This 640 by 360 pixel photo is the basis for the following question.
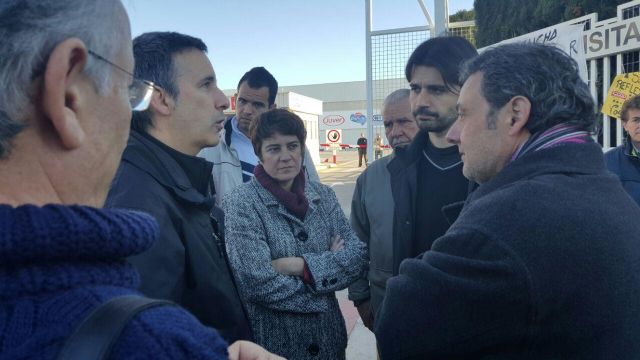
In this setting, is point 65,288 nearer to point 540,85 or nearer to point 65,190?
point 65,190

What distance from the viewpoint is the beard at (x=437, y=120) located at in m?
2.63

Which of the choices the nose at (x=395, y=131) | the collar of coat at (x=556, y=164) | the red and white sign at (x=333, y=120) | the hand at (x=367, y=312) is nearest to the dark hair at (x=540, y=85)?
the collar of coat at (x=556, y=164)

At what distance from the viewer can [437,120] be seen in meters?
2.64

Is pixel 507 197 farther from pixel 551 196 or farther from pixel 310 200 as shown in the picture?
pixel 310 200

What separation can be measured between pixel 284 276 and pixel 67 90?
1.66m

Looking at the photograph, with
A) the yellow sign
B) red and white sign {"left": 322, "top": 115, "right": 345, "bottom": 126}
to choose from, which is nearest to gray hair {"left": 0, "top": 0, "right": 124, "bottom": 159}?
the yellow sign

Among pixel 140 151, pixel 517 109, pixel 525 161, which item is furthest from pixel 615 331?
pixel 140 151

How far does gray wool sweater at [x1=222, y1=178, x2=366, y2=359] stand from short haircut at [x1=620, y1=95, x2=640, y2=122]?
3.02m

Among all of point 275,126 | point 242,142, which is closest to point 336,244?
point 275,126

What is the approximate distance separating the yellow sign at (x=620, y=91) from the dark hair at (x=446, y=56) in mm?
2358

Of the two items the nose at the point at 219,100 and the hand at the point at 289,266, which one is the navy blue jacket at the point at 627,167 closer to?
the hand at the point at 289,266

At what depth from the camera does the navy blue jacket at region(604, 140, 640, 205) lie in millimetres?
3953

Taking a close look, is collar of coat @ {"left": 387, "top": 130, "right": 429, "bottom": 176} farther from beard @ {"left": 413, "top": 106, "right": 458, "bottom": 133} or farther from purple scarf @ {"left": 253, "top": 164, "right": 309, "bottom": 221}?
purple scarf @ {"left": 253, "top": 164, "right": 309, "bottom": 221}

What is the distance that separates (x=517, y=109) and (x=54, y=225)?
4.66ft
